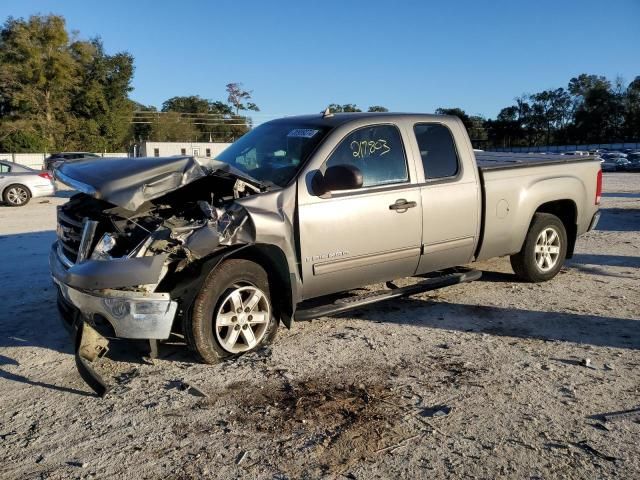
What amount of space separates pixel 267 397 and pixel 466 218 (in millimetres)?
2781

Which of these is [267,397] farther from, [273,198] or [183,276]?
[273,198]

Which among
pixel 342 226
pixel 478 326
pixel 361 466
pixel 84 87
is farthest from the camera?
pixel 84 87

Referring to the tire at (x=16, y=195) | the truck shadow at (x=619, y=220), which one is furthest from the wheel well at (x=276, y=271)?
the tire at (x=16, y=195)

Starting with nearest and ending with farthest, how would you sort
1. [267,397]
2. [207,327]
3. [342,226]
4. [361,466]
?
[361,466] < [267,397] < [207,327] < [342,226]

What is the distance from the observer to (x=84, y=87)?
59.4 metres

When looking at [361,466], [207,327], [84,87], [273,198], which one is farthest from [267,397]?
[84,87]

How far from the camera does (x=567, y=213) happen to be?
671cm

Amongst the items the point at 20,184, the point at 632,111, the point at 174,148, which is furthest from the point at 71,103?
the point at 632,111

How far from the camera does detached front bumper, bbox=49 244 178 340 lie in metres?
3.76

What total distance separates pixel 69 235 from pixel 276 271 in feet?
5.31

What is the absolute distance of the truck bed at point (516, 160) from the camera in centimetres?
592

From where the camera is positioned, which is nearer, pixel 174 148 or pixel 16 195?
pixel 16 195

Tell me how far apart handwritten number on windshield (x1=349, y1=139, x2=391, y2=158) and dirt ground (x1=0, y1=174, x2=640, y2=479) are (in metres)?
1.55

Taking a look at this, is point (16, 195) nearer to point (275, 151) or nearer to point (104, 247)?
point (275, 151)
